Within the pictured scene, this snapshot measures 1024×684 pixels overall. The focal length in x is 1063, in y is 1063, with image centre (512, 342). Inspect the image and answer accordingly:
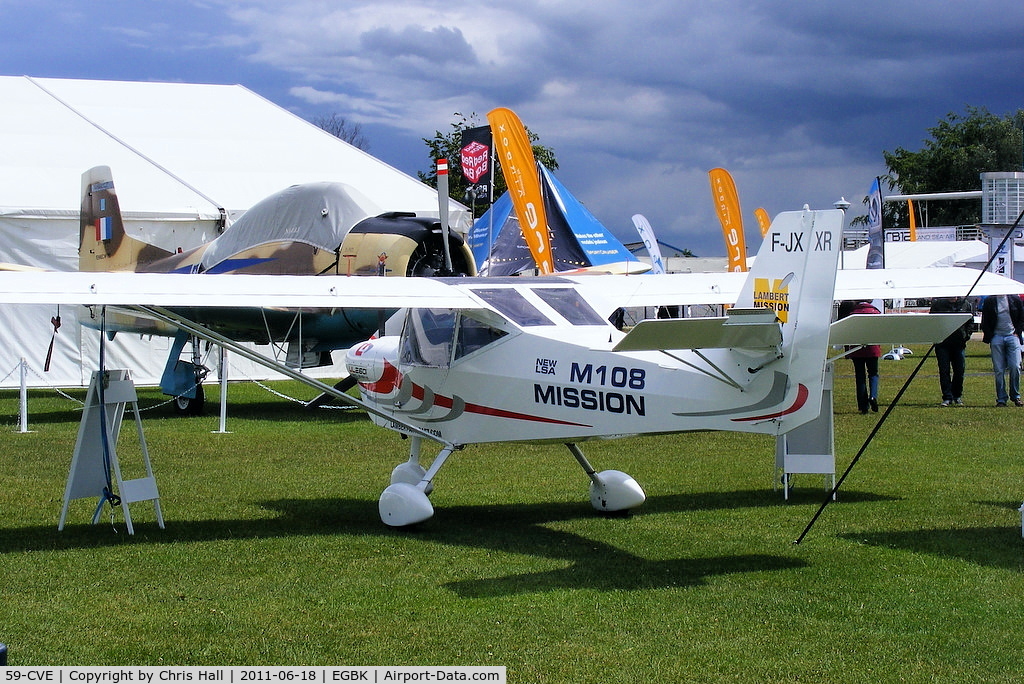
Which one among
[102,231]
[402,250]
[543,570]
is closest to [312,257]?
[402,250]

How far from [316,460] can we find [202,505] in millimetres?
2863

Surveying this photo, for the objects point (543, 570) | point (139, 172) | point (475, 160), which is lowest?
point (543, 570)

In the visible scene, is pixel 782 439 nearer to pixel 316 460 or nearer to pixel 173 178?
pixel 316 460

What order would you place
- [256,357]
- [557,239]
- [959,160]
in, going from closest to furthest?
[256,357] < [557,239] < [959,160]

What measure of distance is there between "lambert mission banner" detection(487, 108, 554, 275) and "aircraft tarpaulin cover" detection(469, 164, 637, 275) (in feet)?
10.8

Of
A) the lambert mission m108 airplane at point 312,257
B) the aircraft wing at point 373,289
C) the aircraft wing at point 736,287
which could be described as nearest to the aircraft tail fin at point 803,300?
the aircraft wing at point 373,289

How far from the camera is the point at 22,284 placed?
24.6 feet

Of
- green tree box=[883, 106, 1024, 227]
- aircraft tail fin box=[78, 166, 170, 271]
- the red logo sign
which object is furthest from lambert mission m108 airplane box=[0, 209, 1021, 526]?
green tree box=[883, 106, 1024, 227]

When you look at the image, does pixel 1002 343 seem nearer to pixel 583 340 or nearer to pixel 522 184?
pixel 522 184

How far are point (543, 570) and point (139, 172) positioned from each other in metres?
19.0

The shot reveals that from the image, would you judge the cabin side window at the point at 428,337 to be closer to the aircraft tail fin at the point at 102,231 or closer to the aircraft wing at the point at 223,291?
the aircraft wing at the point at 223,291

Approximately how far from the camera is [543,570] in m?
7.02

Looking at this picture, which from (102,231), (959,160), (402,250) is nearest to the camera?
(402,250)
